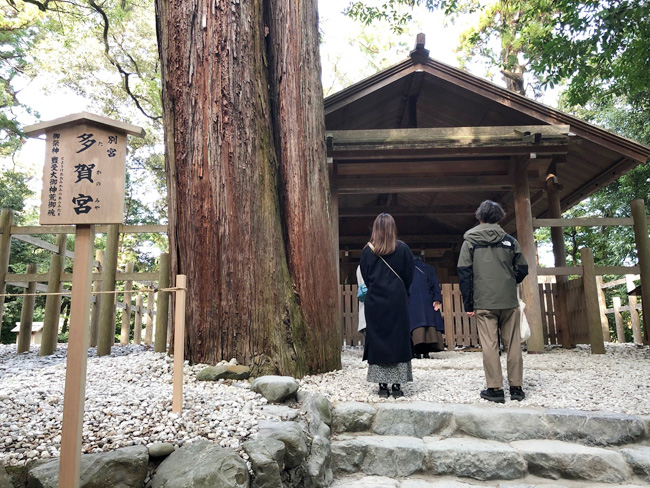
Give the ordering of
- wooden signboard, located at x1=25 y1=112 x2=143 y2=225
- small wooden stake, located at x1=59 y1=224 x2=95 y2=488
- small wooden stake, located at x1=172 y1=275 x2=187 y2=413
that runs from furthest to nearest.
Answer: small wooden stake, located at x1=172 y1=275 x2=187 y2=413 → wooden signboard, located at x1=25 y1=112 x2=143 y2=225 → small wooden stake, located at x1=59 y1=224 x2=95 y2=488

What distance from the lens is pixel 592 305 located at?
283 inches

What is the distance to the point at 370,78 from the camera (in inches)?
309

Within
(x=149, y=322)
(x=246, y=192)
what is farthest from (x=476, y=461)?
(x=149, y=322)

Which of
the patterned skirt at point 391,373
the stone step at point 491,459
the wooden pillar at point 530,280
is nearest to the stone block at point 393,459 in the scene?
the stone step at point 491,459

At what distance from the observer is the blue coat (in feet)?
23.3

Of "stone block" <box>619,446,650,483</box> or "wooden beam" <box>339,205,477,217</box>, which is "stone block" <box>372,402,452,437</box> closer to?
"stone block" <box>619,446,650,483</box>

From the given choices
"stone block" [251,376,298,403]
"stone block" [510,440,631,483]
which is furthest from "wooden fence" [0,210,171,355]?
"stone block" [510,440,631,483]

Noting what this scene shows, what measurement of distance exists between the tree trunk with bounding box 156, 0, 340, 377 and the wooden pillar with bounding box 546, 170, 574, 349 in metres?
4.85

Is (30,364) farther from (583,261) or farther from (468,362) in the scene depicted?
(583,261)

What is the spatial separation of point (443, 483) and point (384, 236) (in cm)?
220

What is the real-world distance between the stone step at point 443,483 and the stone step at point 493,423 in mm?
445

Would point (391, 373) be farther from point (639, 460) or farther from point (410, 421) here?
point (639, 460)

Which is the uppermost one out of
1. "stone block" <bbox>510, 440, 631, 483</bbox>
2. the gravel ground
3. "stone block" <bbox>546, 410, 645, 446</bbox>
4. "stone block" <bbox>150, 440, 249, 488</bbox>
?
the gravel ground

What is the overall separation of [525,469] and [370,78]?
20.6ft
